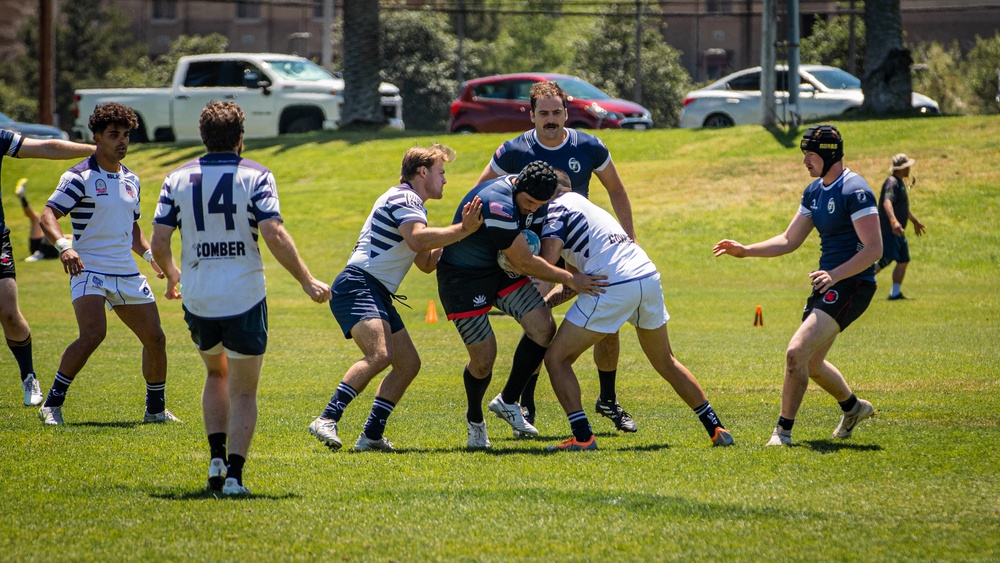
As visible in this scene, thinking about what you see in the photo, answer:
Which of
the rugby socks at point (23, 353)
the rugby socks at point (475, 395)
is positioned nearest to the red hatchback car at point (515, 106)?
the rugby socks at point (23, 353)

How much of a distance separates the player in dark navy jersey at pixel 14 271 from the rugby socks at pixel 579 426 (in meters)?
3.93

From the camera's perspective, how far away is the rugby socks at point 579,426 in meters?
7.14

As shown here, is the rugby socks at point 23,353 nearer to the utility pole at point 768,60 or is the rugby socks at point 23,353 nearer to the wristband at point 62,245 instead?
the wristband at point 62,245

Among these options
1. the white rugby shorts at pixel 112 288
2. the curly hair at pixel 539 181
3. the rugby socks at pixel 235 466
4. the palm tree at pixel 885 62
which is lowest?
the rugby socks at pixel 235 466

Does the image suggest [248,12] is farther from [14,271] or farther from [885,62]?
[14,271]

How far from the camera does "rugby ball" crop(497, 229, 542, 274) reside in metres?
6.96

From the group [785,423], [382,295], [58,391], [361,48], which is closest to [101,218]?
[58,391]

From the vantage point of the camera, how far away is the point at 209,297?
226 inches

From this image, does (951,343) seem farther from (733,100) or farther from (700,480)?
(733,100)

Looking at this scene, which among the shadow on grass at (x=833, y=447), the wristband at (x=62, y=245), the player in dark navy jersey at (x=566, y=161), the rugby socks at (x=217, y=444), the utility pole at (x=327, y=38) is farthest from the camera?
the utility pole at (x=327, y=38)

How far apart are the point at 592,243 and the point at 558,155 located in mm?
1632

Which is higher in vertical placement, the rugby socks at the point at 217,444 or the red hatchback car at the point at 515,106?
the red hatchback car at the point at 515,106

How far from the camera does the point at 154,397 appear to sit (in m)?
8.34

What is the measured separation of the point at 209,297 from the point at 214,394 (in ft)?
1.93
